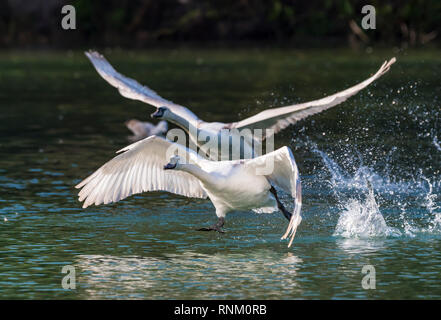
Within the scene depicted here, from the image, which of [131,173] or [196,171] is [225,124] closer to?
[131,173]

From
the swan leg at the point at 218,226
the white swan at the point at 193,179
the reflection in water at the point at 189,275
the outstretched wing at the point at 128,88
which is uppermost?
the outstretched wing at the point at 128,88

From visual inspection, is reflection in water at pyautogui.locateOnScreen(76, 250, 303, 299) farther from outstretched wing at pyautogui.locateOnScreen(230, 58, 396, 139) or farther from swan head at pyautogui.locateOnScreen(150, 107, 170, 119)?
swan head at pyautogui.locateOnScreen(150, 107, 170, 119)

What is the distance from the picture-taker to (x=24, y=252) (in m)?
12.1

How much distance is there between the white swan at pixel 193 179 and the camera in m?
12.2

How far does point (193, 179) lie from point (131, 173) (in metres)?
0.93

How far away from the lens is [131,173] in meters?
13.3

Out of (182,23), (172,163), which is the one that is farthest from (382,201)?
(182,23)

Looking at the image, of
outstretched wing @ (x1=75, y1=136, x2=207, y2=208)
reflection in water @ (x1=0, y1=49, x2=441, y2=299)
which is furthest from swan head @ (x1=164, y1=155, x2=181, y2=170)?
reflection in water @ (x1=0, y1=49, x2=441, y2=299)

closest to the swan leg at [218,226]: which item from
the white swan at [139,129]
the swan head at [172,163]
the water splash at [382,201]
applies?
the swan head at [172,163]

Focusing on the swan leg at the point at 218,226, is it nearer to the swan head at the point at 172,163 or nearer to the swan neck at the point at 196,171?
the swan neck at the point at 196,171

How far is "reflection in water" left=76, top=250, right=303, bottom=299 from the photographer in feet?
33.8

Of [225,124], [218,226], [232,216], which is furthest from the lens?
[232,216]

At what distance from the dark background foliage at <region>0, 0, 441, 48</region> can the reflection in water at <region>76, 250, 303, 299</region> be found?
40.4 meters

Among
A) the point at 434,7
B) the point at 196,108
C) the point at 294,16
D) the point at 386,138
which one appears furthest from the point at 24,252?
the point at 294,16
